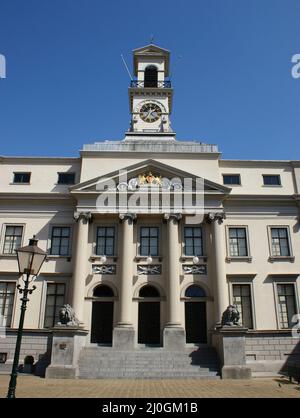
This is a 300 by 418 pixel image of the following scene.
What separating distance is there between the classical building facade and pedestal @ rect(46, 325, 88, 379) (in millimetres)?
1810

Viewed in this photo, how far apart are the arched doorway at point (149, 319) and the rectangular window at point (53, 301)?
5.34m

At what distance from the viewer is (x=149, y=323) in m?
25.3

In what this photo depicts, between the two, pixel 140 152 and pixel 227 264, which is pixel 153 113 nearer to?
pixel 140 152

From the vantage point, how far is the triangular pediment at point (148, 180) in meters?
26.8

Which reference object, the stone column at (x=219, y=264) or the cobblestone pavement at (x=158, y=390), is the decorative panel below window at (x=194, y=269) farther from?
the cobblestone pavement at (x=158, y=390)

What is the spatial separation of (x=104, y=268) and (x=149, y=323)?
15.6 feet

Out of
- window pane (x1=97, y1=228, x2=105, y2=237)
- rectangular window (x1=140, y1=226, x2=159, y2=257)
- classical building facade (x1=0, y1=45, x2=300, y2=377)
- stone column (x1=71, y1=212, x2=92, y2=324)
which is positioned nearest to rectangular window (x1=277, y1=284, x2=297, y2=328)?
classical building facade (x1=0, y1=45, x2=300, y2=377)

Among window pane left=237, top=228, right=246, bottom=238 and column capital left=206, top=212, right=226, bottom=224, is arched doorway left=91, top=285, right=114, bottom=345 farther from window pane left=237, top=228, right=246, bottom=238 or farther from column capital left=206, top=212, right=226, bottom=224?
window pane left=237, top=228, right=246, bottom=238

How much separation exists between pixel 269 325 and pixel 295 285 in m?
3.34

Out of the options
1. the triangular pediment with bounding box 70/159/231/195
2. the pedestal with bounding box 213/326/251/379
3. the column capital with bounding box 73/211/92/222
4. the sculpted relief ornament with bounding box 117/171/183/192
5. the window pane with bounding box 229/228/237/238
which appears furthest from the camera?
the window pane with bounding box 229/228/237/238

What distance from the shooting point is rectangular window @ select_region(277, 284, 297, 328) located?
25.2 meters

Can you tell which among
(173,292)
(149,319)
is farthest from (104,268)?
(173,292)

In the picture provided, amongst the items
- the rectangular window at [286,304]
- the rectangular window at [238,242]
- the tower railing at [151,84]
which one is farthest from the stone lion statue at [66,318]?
the tower railing at [151,84]
